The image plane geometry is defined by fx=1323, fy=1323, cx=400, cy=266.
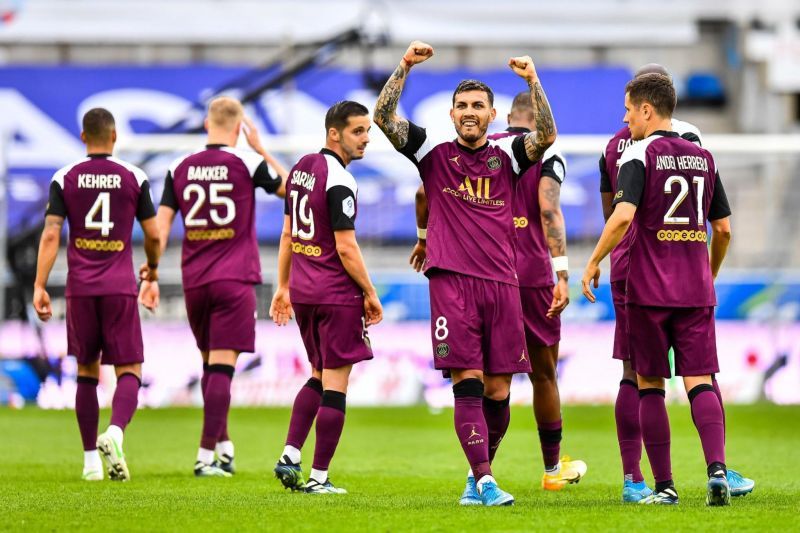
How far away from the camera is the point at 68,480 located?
8.30 m

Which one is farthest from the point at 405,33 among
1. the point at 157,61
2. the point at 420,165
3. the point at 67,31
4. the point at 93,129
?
the point at 420,165

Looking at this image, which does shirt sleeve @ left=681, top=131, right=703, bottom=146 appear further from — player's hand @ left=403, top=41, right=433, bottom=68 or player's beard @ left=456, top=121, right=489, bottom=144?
player's hand @ left=403, top=41, right=433, bottom=68

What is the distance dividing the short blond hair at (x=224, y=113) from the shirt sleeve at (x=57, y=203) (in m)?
1.13

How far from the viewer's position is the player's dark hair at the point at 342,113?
24.8 ft

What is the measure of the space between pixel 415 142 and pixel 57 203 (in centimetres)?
292

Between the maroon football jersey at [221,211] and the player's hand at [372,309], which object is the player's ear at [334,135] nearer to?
the player's hand at [372,309]

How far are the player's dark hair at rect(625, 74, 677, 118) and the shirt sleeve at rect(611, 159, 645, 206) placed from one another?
1.11 ft

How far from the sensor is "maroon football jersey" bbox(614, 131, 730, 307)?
6.57m

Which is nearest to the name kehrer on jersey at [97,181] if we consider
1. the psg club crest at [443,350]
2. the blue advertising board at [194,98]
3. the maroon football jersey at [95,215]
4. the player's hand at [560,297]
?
the maroon football jersey at [95,215]

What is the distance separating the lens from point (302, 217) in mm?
7551

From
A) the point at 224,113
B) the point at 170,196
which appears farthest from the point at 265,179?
the point at 170,196

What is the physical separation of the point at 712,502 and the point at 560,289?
1.28m

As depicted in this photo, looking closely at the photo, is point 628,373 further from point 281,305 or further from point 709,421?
point 281,305

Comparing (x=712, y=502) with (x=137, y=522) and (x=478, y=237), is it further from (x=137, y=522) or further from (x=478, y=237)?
(x=137, y=522)
